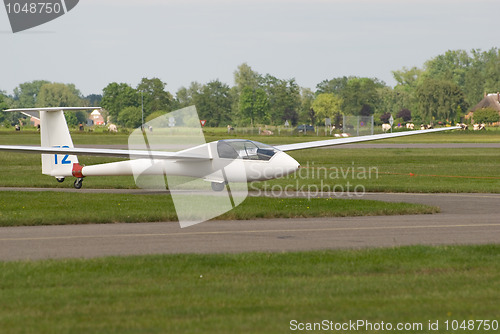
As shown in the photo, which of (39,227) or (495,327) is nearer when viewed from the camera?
(495,327)

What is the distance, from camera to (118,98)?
562ft

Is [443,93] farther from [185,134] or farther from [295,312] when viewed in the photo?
[295,312]

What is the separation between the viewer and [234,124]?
534ft

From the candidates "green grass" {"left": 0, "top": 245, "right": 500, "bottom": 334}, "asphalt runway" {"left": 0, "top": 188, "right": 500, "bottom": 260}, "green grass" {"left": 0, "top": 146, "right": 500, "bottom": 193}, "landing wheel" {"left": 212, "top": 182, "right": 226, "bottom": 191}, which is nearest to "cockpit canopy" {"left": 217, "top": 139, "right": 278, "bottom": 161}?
"landing wheel" {"left": 212, "top": 182, "right": 226, "bottom": 191}

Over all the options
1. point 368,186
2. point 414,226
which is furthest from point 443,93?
point 414,226

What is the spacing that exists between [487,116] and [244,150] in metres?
138

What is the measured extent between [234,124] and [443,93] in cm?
4726

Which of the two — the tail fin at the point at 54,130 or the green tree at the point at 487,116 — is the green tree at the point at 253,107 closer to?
the green tree at the point at 487,116

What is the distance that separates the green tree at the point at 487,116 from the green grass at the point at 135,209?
459 ft

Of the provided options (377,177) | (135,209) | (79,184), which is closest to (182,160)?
(79,184)

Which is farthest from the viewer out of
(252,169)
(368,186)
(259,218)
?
(368,186)

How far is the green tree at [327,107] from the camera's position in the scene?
178 m

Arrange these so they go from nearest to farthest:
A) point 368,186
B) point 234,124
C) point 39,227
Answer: point 39,227
point 368,186
point 234,124

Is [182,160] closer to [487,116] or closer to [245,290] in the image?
[245,290]
